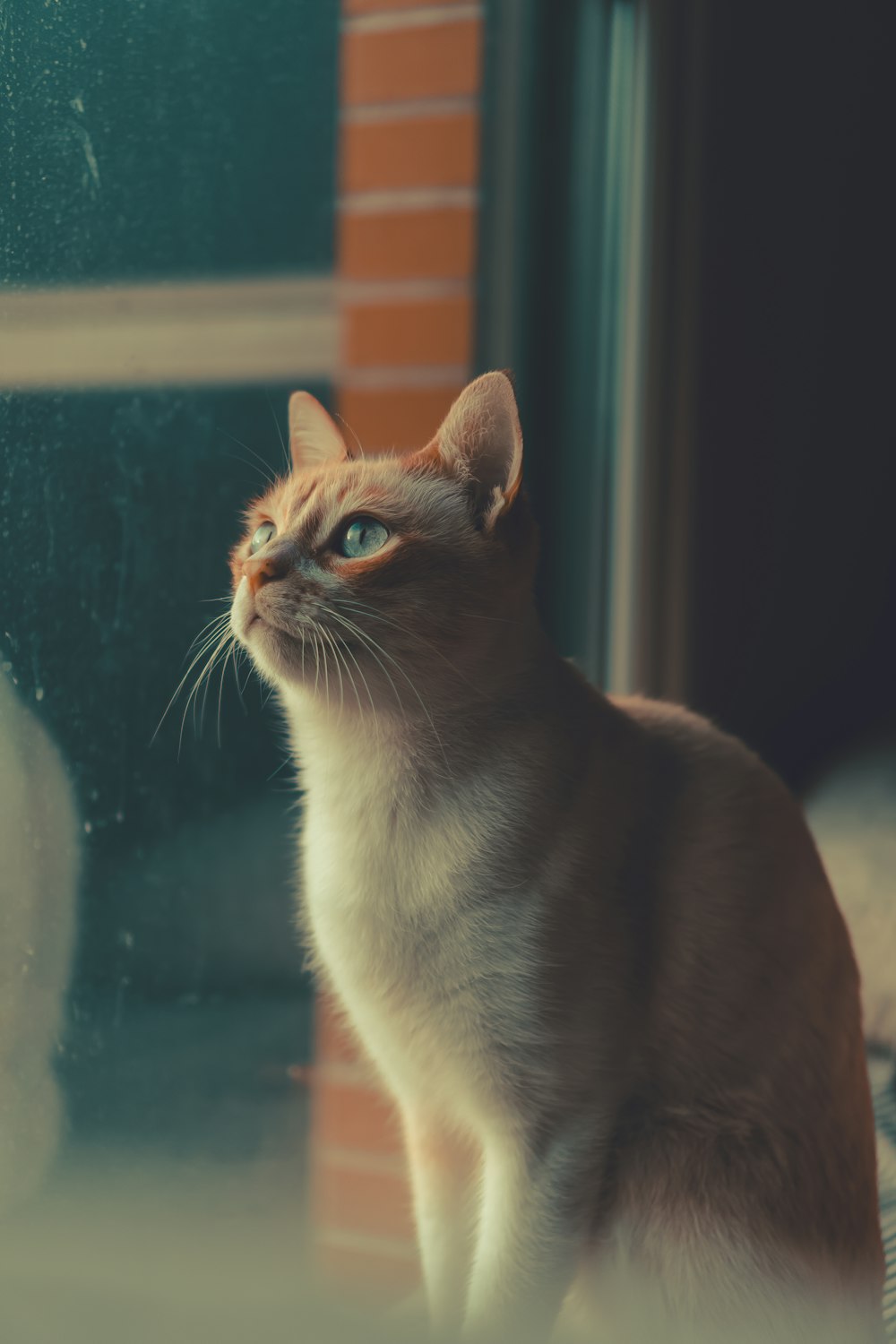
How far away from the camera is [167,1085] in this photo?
1.05 meters

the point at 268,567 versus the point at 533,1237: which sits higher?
the point at 268,567

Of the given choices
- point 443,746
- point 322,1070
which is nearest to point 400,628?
point 443,746

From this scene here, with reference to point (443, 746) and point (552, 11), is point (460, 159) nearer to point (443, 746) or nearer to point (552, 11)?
point (552, 11)

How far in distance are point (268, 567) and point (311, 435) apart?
0.18 metres

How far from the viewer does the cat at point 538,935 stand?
26.8 inches

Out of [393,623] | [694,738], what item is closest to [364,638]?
[393,623]

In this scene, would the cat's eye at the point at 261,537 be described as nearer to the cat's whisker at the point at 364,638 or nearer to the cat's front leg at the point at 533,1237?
the cat's whisker at the point at 364,638

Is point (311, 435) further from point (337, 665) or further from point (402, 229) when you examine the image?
point (402, 229)

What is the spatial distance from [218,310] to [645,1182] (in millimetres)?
736

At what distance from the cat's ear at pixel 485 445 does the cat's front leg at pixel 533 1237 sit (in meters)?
0.37

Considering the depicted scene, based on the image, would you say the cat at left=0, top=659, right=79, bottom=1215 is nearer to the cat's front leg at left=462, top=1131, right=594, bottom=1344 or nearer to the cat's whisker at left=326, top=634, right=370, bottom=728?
the cat's whisker at left=326, top=634, right=370, bottom=728

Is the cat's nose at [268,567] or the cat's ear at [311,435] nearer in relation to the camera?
the cat's nose at [268,567]

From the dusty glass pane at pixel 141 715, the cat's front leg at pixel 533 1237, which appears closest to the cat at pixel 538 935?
the cat's front leg at pixel 533 1237

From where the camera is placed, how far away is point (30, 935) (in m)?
0.77
